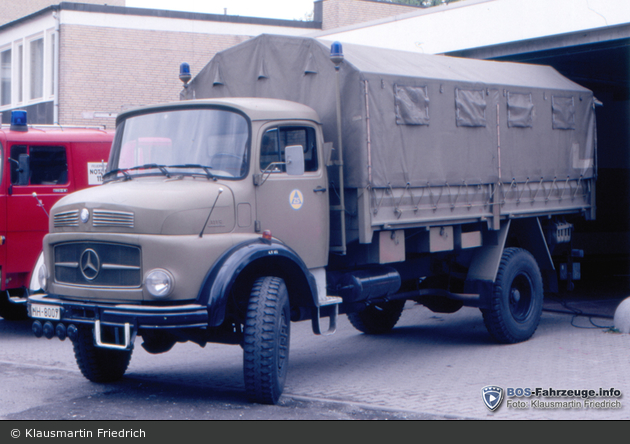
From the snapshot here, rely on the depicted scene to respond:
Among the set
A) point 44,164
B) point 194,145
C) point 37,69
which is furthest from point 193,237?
point 37,69

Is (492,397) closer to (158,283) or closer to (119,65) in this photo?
(158,283)

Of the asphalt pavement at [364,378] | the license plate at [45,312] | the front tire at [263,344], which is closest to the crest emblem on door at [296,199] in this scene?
the front tire at [263,344]

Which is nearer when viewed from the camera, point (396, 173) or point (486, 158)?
point (396, 173)

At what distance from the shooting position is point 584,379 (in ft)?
25.3

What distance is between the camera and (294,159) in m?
7.34

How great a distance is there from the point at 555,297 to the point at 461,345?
4.83 m

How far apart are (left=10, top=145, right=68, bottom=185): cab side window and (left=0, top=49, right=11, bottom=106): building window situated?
56.9 feet

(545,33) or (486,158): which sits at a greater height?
(545,33)

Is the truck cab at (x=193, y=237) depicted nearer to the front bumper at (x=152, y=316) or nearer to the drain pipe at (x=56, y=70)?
the front bumper at (x=152, y=316)

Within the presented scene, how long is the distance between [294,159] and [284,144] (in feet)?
Result: 1.14

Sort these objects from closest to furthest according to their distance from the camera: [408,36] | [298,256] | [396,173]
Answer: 1. [298,256]
2. [396,173]
3. [408,36]

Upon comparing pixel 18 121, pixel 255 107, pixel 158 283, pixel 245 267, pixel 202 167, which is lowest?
pixel 158 283
